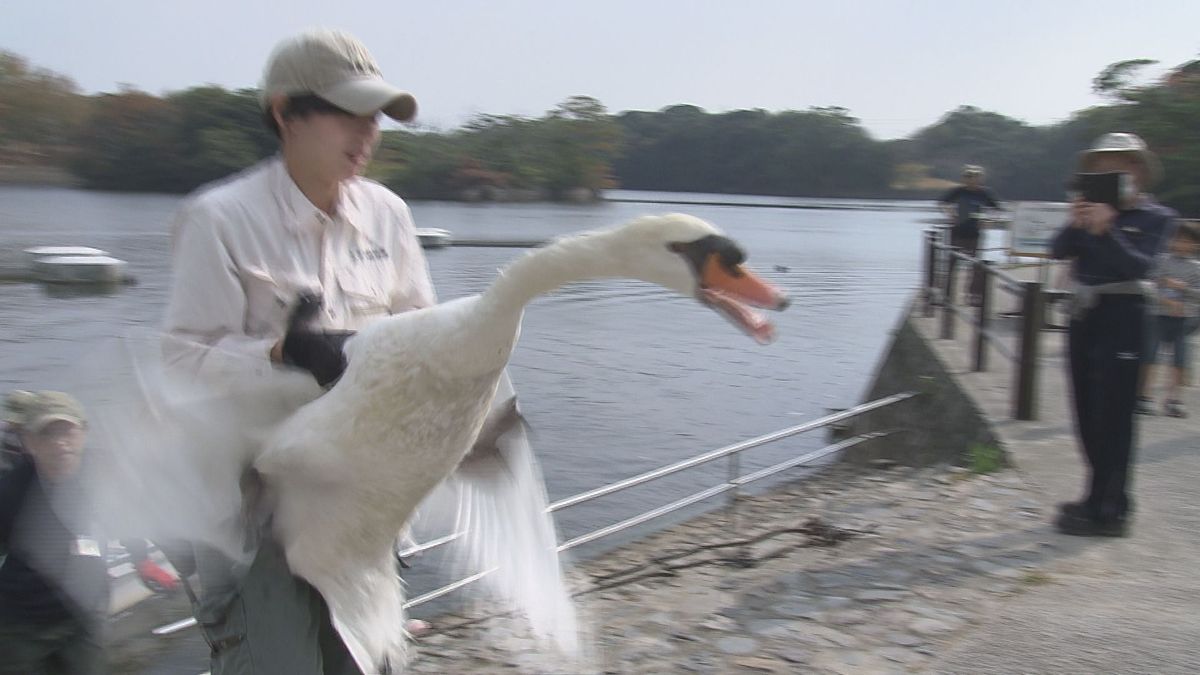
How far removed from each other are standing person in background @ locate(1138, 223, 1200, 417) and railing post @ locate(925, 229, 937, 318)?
12.1 ft

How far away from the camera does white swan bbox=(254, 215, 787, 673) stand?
6.84ft

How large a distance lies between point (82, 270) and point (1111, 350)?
26849 millimetres

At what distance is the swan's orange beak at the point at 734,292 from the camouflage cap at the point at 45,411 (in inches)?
88.3

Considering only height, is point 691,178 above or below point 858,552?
above

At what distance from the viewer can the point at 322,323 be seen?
7.26 ft

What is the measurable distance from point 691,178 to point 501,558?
4354 centimetres

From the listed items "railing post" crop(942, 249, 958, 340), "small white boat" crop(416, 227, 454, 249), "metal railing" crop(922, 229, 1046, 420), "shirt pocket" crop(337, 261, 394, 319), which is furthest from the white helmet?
"small white boat" crop(416, 227, 454, 249)

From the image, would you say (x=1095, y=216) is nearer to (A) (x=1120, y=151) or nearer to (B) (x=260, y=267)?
(A) (x=1120, y=151)

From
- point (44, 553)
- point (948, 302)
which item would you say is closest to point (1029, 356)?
point (948, 302)

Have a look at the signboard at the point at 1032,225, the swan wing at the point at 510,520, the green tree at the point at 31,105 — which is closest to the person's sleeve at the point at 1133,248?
the swan wing at the point at 510,520

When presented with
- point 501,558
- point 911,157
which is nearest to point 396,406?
point 501,558

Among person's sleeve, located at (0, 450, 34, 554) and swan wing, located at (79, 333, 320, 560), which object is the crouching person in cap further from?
swan wing, located at (79, 333, 320, 560)

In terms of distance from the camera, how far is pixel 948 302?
11547mm

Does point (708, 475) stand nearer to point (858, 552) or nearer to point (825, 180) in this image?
point (858, 552)
